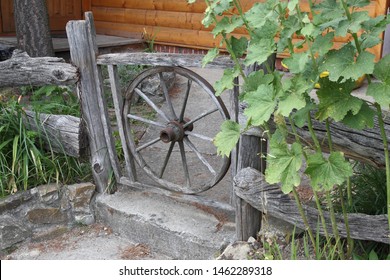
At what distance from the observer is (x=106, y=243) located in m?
4.41

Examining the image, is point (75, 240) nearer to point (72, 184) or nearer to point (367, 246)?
point (72, 184)

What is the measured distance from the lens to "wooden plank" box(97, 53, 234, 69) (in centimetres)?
352

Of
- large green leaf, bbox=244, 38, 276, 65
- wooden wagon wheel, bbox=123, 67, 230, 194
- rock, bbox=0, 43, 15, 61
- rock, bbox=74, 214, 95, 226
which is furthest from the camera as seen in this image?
rock, bbox=0, 43, 15, 61

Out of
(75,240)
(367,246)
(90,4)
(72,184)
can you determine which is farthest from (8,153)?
(90,4)

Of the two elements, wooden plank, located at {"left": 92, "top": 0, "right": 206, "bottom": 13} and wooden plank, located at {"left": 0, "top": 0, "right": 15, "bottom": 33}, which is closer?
wooden plank, located at {"left": 92, "top": 0, "right": 206, "bottom": 13}

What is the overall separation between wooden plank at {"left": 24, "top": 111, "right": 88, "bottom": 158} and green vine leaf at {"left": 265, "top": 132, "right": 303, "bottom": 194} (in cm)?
225

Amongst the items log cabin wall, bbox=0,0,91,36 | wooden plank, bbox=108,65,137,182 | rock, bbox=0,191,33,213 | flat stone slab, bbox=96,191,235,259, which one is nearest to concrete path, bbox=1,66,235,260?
flat stone slab, bbox=96,191,235,259

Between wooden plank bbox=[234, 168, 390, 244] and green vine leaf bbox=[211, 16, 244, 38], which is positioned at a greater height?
green vine leaf bbox=[211, 16, 244, 38]

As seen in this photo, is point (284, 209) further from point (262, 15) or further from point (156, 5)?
point (156, 5)

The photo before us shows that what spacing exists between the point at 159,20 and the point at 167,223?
18.1 feet

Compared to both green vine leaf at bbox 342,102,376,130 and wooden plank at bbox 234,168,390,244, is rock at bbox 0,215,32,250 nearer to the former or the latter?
wooden plank at bbox 234,168,390,244

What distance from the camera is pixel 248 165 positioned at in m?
3.49

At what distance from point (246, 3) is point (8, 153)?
4371mm

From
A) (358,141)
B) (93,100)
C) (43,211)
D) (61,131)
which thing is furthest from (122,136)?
(358,141)
